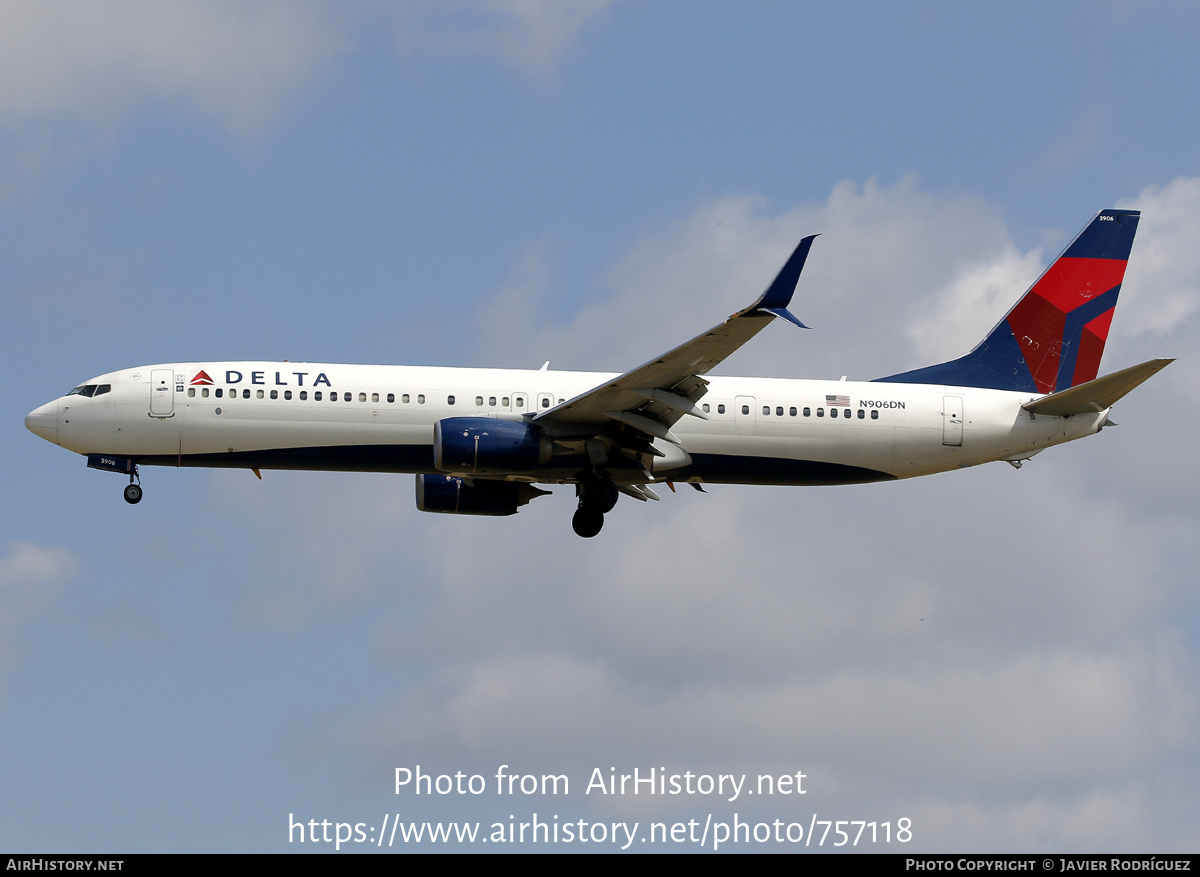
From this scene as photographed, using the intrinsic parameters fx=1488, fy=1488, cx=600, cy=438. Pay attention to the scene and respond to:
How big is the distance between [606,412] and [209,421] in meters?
10.1

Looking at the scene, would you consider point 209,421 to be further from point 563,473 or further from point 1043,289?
point 1043,289

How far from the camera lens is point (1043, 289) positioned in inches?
1790

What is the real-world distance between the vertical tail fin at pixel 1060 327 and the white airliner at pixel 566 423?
1553 millimetres

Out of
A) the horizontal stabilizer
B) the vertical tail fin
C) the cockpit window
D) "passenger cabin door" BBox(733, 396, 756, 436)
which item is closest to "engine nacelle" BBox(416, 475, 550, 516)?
"passenger cabin door" BBox(733, 396, 756, 436)

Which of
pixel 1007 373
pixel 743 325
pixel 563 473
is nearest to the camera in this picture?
pixel 743 325

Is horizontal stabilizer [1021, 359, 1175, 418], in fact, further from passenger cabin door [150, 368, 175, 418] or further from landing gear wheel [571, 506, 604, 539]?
passenger cabin door [150, 368, 175, 418]

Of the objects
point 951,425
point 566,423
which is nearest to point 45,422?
point 566,423

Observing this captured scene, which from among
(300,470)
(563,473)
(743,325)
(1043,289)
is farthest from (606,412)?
(1043,289)

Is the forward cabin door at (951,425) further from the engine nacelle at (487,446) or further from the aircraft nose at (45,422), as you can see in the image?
the aircraft nose at (45,422)

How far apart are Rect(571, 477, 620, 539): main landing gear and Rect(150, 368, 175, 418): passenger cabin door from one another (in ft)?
35.6

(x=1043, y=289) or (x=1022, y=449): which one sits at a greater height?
(x=1043, y=289)

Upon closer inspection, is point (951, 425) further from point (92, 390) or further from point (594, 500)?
point (92, 390)

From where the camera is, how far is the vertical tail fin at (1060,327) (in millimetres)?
43438

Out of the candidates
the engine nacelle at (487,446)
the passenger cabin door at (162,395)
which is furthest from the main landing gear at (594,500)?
the passenger cabin door at (162,395)
